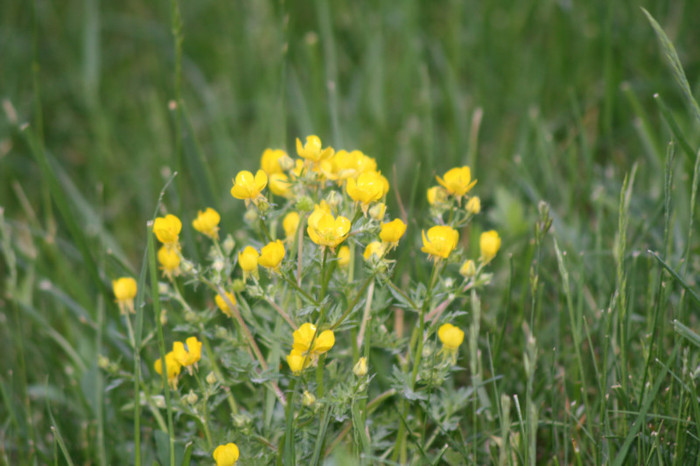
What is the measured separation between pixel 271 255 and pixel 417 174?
0.60 m

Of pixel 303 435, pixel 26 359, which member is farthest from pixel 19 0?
pixel 303 435

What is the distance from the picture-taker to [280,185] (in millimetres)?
1220

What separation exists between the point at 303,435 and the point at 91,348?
93cm

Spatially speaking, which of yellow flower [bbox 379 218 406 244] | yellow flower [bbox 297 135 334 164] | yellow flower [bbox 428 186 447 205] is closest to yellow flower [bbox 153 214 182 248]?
yellow flower [bbox 297 135 334 164]

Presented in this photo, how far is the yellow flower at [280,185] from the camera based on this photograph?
1221 millimetres

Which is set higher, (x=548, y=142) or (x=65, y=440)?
(x=548, y=142)

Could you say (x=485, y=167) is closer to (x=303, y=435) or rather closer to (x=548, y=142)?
(x=548, y=142)

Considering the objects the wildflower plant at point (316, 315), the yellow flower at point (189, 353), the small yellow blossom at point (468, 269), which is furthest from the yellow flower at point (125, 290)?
Answer: the small yellow blossom at point (468, 269)

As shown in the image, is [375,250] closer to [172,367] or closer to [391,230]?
[391,230]

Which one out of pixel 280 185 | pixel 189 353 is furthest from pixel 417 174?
pixel 189 353

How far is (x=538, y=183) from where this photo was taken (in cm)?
223

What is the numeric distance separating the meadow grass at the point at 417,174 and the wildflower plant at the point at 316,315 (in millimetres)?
71

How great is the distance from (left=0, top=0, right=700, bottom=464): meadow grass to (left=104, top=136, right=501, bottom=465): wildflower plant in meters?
0.07

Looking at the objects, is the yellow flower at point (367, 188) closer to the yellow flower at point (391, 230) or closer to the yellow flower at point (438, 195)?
the yellow flower at point (391, 230)
